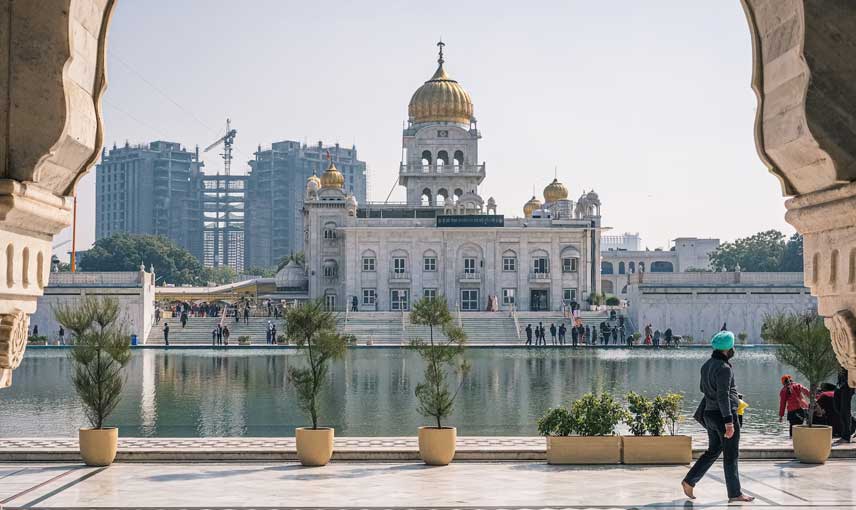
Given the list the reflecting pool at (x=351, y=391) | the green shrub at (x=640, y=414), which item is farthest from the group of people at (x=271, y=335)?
the green shrub at (x=640, y=414)

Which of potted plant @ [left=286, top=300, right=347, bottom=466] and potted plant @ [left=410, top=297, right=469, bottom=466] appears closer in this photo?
potted plant @ [left=410, top=297, right=469, bottom=466]

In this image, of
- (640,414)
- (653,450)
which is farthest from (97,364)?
(653,450)

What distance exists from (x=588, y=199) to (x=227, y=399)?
143ft

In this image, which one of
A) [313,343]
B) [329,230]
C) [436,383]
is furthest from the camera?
[329,230]

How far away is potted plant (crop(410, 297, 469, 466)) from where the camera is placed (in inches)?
459

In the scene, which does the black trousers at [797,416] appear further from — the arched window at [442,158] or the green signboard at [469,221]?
the arched window at [442,158]

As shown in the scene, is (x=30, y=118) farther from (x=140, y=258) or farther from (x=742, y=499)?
(x=140, y=258)

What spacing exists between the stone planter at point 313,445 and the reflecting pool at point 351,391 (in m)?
5.00

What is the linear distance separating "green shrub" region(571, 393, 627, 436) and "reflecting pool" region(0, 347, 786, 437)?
4.95m

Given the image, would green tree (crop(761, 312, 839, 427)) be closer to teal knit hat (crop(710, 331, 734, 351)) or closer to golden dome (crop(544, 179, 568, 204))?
teal knit hat (crop(710, 331, 734, 351))

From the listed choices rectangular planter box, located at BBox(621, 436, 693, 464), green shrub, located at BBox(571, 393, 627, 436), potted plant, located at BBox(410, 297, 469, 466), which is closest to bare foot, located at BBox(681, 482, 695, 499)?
rectangular planter box, located at BBox(621, 436, 693, 464)

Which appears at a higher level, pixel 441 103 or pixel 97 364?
pixel 441 103

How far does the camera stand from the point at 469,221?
198ft

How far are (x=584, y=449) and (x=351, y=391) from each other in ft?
43.7
